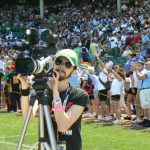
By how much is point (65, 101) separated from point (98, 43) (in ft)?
57.6

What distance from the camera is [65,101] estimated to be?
Answer: 12.9 ft

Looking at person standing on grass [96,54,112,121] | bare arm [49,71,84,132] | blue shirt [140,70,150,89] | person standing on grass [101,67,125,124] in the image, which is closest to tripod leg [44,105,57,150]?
bare arm [49,71,84,132]

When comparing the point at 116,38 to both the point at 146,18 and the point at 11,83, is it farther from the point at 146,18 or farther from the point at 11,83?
the point at 11,83

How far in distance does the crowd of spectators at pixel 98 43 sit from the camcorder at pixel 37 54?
134 millimetres

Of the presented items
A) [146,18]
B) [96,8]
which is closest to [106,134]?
[146,18]

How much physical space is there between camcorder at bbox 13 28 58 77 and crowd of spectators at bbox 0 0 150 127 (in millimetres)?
134

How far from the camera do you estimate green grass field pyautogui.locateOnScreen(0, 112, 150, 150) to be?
9164 millimetres

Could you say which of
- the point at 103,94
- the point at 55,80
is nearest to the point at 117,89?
the point at 103,94

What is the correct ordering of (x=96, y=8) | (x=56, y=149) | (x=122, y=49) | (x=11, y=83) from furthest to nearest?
(x=96, y=8) → (x=122, y=49) → (x=11, y=83) → (x=56, y=149)

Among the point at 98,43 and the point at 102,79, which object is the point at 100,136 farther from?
the point at 98,43

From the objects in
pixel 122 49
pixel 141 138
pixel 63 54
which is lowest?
pixel 141 138

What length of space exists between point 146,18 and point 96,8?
29.7 ft

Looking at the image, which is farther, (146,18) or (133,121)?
(146,18)

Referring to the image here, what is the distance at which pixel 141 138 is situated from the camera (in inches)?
388
